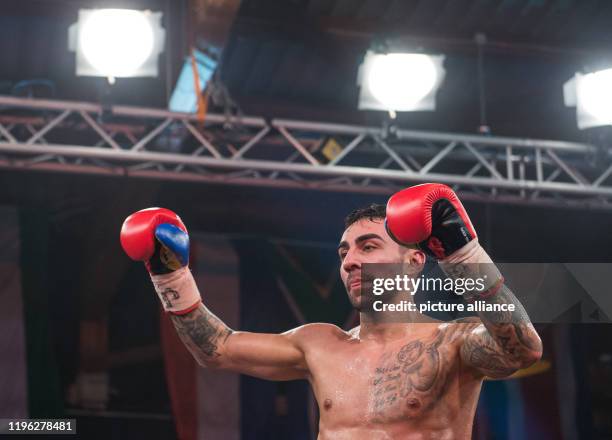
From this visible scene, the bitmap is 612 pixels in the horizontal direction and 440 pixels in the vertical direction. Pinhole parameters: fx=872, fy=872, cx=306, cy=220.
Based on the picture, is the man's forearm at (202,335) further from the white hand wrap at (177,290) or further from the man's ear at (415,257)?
the man's ear at (415,257)

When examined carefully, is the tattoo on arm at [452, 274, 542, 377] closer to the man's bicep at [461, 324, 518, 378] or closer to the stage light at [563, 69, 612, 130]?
the man's bicep at [461, 324, 518, 378]

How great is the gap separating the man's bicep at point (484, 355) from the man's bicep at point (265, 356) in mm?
556

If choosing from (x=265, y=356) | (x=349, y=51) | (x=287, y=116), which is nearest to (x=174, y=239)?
(x=265, y=356)

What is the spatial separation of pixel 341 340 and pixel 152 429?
12.8 ft

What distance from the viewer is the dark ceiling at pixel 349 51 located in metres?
5.13

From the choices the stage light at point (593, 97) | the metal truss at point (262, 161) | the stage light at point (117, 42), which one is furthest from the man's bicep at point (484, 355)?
the stage light at point (593, 97)

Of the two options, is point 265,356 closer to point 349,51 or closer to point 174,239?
point 174,239

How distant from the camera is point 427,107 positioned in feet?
15.8

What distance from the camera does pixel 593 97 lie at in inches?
191

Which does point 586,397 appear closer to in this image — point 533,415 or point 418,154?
point 533,415

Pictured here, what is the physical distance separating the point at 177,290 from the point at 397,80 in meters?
2.60

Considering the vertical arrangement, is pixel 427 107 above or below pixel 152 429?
above

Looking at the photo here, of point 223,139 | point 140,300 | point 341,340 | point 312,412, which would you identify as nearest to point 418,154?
point 223,139

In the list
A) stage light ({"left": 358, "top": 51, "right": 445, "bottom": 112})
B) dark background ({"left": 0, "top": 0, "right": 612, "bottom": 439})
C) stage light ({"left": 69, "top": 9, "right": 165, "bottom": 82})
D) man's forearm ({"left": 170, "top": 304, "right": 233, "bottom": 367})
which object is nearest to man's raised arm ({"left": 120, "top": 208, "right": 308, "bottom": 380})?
man's forearm ({"left": 170, "top": 304, "right": 233, "bottom": 367})
